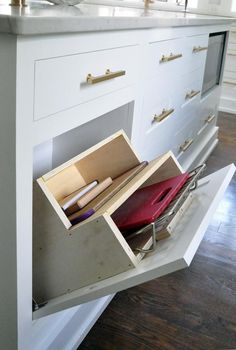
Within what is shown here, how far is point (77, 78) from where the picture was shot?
0.84 meters

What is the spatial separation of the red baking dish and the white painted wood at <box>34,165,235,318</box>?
0.17 feet

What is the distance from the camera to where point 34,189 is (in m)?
0.84

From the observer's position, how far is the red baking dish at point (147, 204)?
0.94m

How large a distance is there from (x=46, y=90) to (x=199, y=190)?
1.63ft

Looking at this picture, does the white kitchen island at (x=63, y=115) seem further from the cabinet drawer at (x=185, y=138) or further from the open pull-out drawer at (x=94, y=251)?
the cabinet drawer at (x=185, y=138)

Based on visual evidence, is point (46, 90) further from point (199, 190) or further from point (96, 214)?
point (199, 190)

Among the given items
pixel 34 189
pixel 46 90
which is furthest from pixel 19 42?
pixel 34 189

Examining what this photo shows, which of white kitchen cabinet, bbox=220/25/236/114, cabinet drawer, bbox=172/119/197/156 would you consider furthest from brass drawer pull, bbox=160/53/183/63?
white kitchen cabinet, bbox=220/25/236/114

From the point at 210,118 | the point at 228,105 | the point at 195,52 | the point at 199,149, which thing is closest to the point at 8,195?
the point at 195,52

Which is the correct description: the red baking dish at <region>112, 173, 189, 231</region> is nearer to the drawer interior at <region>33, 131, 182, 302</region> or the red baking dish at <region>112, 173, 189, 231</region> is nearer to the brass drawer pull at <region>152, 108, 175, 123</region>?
the drawer interior at <region>33, 131, 182, 302</region>

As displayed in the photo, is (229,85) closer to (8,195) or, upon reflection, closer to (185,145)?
(185,145)

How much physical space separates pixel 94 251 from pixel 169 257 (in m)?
0.14

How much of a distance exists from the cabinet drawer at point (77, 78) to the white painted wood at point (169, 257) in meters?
0.31

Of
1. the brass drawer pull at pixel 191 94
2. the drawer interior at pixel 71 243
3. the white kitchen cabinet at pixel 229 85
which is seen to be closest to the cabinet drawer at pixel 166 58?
the brass drawer pull at pixel 191 94
